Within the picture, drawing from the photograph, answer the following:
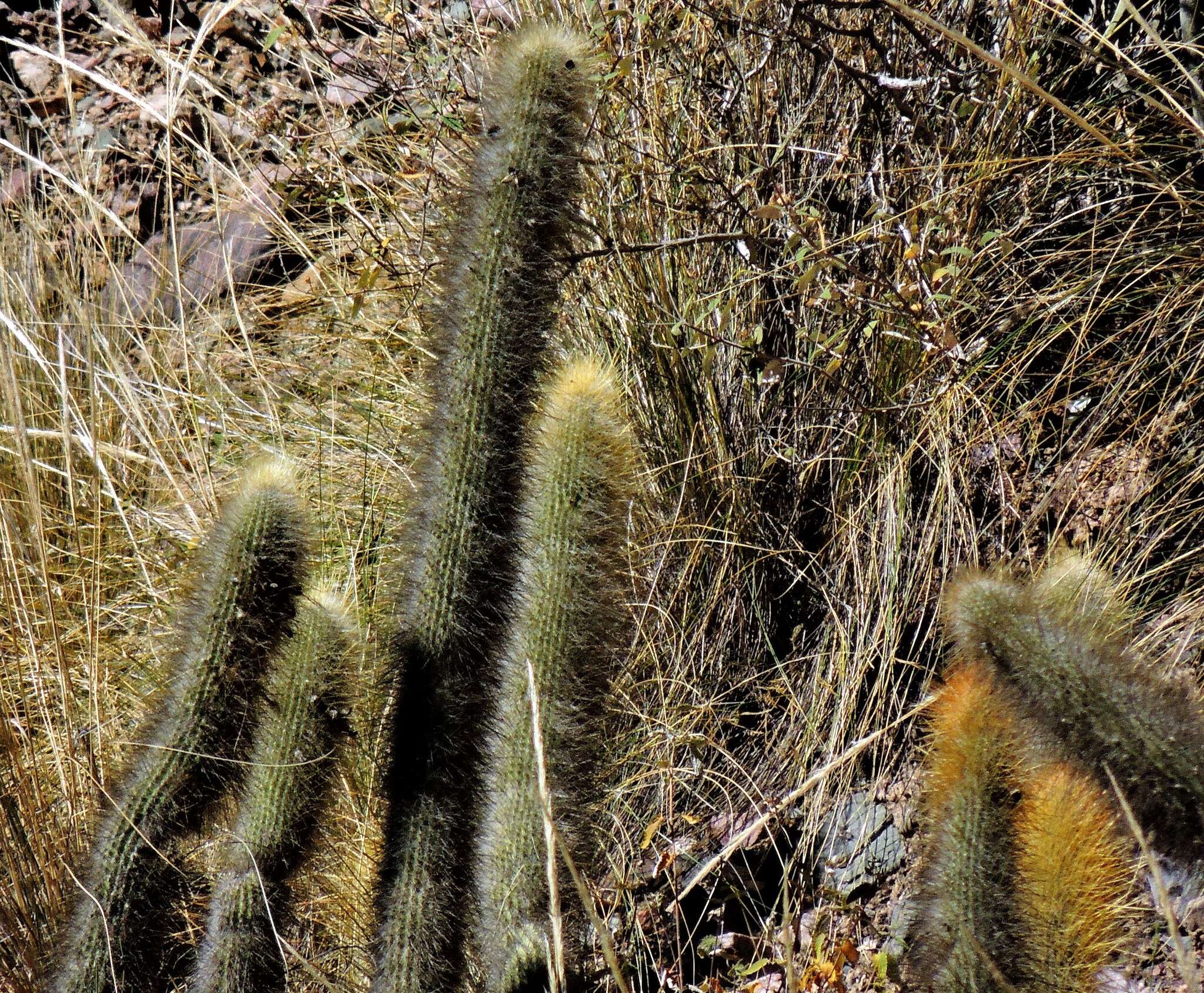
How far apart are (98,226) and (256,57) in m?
2.02

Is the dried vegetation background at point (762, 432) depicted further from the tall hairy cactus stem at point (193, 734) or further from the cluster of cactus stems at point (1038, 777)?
the cluster of cactus stems at point (1038, 777)

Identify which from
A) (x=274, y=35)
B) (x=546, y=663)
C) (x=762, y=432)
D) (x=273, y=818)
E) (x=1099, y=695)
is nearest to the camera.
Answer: (x=1099, y=695)

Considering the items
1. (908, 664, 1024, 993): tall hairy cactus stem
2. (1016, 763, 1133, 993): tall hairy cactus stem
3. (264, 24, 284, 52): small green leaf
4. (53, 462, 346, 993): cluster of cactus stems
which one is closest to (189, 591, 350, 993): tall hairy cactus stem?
(53, 462, 346, 993): cluster of cactus stems

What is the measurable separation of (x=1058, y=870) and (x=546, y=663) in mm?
982

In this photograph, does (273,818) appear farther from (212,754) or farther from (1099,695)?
(1099,695)

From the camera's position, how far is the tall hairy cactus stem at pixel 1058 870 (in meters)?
1.70

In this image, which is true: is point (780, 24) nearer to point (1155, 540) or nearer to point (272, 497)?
point (1155, 540)

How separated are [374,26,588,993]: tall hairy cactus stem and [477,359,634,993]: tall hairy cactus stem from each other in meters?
0.11

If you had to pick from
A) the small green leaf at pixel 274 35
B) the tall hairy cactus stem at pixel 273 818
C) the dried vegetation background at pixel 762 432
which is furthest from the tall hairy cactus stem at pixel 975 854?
the small green leaf at pixel 274 35

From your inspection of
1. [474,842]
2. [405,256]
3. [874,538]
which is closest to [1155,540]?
[874,538]

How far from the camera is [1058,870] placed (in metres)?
1.78

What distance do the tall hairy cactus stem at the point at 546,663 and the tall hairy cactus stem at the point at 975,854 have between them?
2.51ft

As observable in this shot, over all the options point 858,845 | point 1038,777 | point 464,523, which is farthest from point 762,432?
point 1038,777

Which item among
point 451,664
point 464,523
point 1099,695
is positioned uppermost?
point 464,523
